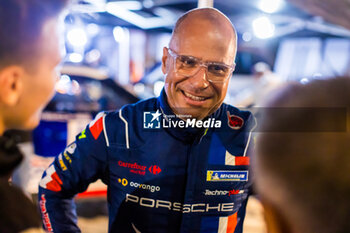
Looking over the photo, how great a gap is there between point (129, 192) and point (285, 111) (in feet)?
3.10

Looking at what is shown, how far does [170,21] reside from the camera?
862 cm

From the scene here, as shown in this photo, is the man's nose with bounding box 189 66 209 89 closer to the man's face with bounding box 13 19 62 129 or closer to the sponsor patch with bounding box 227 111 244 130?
the sponsor patch with bounding box 227 111 244 130

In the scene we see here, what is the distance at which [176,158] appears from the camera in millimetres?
1452

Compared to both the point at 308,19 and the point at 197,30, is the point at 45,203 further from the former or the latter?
the point at 308,19

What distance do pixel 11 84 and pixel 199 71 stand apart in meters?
0.84

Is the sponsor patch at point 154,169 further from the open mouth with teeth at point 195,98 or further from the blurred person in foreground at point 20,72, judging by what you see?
the blurred person in foreground at point 20,72

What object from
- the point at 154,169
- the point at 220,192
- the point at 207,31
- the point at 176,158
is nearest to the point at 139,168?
the point at 154,169

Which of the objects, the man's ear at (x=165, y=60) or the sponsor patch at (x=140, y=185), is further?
the man's ear at (x=165, y=60)

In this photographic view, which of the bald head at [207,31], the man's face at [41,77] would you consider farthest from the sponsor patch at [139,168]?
the man's face at [41,77]

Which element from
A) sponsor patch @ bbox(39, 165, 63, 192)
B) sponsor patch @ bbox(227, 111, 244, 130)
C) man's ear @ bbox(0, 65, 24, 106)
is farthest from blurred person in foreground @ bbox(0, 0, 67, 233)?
sponsor patch @ bbox(227, 111, 244, 130)

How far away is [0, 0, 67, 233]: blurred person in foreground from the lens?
72 cm

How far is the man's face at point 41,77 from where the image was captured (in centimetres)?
78

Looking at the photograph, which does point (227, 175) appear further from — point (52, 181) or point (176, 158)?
point (52, 181)

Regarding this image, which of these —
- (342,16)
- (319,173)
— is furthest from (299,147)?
(342,16)
